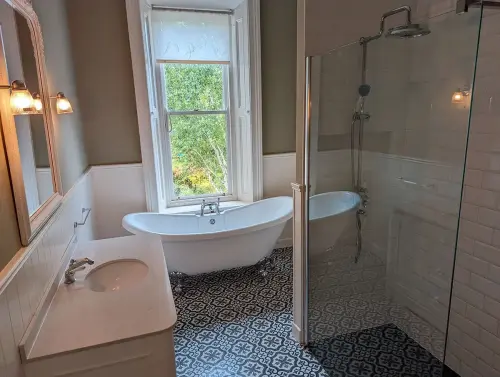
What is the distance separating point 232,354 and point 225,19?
297 cm

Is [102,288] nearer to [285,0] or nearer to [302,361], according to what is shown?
[302,361]

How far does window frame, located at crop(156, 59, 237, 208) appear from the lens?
11.0 feet

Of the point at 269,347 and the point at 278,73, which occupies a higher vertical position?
the point at 278,73

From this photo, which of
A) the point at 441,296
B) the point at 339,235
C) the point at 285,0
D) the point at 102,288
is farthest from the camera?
the point at 285,0

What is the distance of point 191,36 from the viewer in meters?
3.28

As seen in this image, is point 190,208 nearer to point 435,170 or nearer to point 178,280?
point 178,280

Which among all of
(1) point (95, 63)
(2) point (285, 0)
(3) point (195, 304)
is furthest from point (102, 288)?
(2) point (285, 0)

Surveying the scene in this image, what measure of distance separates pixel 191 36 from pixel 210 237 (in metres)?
1.97

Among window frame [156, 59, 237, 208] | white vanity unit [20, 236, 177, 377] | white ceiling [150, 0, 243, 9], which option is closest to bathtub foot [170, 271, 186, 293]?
window frame [156, 59, 237, 208]

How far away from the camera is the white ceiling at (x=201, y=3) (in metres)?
3.12

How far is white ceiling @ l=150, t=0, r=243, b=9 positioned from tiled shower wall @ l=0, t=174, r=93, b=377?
2.20 m

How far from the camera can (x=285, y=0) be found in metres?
3.31

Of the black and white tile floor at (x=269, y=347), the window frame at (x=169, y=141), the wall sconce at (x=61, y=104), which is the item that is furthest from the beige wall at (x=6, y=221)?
the window frame at (x=169, y=141)

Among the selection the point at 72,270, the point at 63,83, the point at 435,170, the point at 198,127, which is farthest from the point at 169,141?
the point at 435,170
